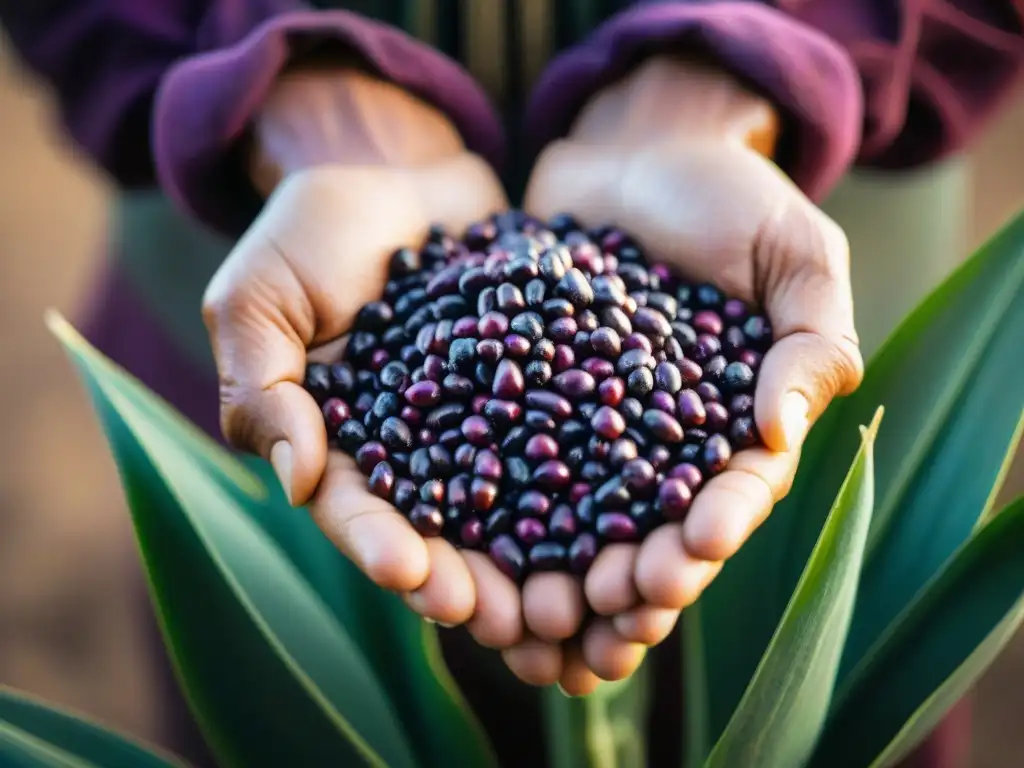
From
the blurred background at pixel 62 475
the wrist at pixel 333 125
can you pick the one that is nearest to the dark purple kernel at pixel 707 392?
the wrist at pixel 333 125

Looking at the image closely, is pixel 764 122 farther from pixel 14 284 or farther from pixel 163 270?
pixel 14 284

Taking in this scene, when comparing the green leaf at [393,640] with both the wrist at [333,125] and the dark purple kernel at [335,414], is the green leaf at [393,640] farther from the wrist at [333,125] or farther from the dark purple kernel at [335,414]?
the wrist at [333,125]

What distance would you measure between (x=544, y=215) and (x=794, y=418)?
0.23 m

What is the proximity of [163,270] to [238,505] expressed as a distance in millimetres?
292

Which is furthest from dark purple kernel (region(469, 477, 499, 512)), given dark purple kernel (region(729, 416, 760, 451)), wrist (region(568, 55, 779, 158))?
wrist (region(568, 55, 779, 158))

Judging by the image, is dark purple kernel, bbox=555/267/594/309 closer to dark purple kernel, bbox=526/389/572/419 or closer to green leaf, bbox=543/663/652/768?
dark purple kernel, bbox=526/389/572/419

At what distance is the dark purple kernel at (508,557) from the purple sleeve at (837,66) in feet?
0.96

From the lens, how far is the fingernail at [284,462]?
409 mm

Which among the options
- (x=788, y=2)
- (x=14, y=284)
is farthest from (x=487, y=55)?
(x=14, y=284)

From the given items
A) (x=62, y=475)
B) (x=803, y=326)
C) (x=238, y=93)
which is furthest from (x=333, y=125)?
→ (x=62, y=475)

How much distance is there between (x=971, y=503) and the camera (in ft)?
1.36

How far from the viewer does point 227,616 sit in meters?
0.39

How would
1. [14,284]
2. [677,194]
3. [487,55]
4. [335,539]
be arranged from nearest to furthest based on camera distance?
[335,539], [677,194], [487,55], [14,284]

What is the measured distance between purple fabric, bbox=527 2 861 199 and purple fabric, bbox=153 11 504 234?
0.25ft
